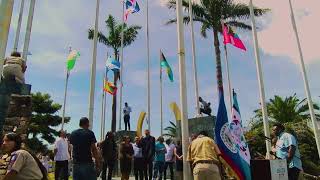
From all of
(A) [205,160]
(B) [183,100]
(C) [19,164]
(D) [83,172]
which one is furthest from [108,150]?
(C) [19,164]

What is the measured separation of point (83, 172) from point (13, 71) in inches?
122

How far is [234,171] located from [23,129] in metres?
5.03

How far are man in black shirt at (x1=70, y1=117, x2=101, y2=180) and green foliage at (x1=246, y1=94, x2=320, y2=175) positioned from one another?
7976 millimetres

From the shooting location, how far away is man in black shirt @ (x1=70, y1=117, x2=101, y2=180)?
7223 mm

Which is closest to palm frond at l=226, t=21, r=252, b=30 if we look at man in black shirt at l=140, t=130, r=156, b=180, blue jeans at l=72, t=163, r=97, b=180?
man in black shirt at l=140, t=130, r=156, b=180

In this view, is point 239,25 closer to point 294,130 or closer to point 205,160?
point 294,130

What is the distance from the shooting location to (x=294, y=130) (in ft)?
74.6

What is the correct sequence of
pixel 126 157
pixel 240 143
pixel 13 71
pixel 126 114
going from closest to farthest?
pixel 13 71
pixel 240 143
pixel 126 157
pixel 126 114

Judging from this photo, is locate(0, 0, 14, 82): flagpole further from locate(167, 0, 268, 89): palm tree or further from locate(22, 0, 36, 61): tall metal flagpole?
locate(167, 0, 268, 89): palm tree

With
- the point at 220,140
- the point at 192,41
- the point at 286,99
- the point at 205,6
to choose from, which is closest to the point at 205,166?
the point at 220,140

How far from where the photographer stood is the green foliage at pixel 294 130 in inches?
887

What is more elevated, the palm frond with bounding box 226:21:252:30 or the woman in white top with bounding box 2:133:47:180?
the palm frond with bounding box 226:21:252:30

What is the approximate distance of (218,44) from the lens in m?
24.8

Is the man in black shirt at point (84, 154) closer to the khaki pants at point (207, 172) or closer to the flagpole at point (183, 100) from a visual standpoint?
the khaki pants at point (207, 172)
